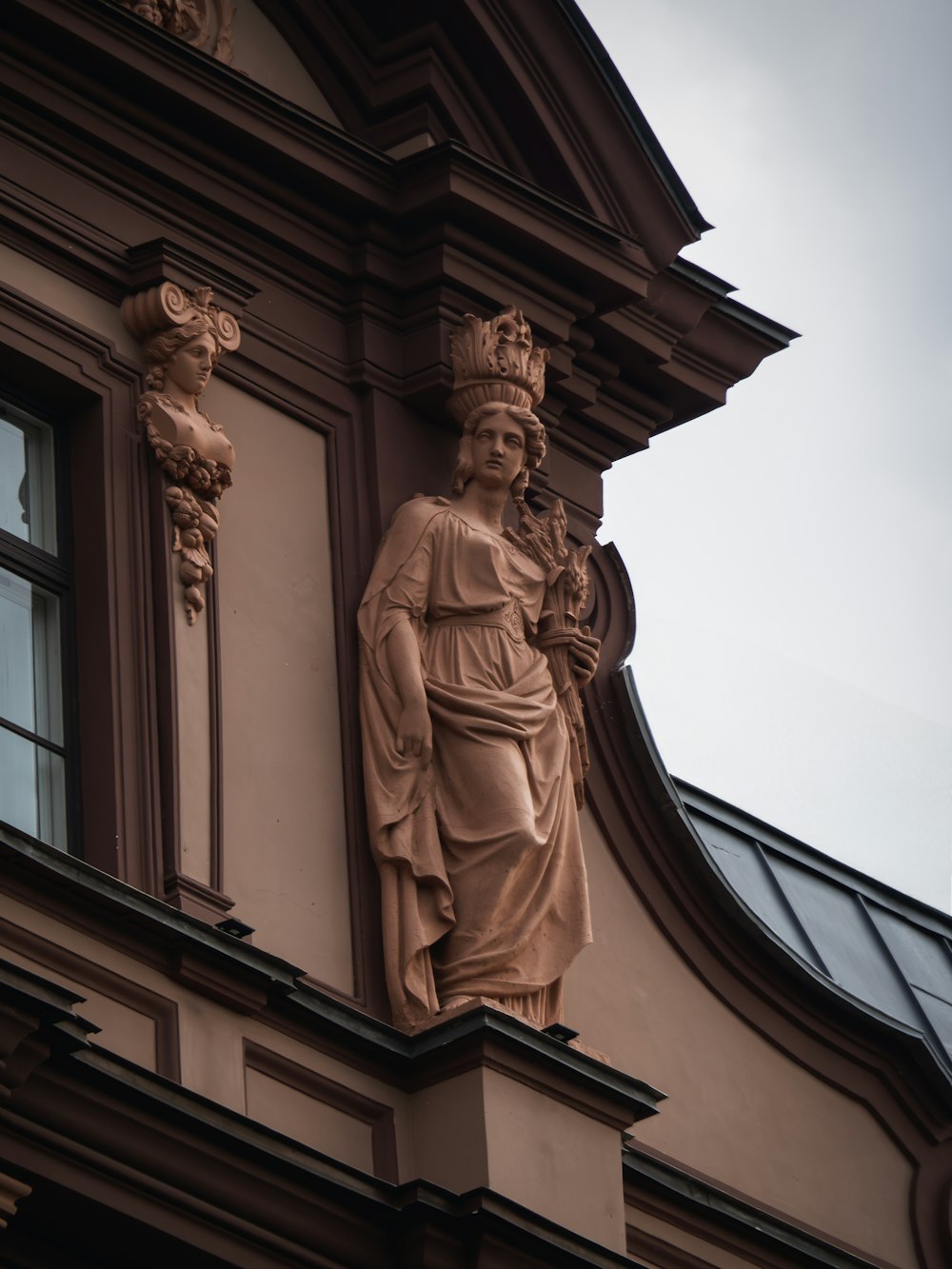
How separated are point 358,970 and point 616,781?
6.90 ft

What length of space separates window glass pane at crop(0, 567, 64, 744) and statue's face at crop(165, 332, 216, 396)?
908 mm

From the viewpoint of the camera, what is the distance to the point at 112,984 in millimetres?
10711

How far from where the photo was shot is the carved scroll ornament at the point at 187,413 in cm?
1198

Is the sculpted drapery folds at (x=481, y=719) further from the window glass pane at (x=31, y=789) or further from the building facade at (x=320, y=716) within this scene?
the window glass pane at (x=31, y=789)

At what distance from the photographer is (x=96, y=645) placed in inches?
460

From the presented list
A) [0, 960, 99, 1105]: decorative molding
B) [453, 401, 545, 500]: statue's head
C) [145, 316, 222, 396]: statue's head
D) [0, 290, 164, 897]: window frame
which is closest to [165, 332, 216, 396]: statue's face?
[145, 316, 222, 396]: statue's head

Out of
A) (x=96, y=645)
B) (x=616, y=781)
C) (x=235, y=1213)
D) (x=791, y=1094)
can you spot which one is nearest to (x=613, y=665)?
(x=616, y=781)

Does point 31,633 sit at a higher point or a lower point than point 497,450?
lower

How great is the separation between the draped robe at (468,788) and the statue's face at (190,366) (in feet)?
3.04

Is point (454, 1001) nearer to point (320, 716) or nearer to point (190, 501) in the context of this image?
point (320, 716)

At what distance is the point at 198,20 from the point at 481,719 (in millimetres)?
2952

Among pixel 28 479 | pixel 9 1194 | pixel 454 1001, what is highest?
pixel 28 479

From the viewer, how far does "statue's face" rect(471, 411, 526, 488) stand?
12758mm

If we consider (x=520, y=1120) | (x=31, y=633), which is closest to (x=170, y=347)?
(x=31, y=633)
